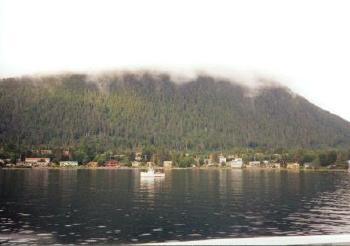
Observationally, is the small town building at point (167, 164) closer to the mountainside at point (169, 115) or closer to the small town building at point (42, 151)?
the mountainside at point (169, 115)

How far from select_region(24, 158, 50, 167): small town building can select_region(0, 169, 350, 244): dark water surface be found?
293 millimetres

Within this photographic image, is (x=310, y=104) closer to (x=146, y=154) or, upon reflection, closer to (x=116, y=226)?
(x=146, y=154)

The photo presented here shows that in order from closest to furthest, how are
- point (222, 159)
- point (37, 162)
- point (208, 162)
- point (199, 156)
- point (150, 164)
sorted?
1. point (37, 162)
2. point (150, 164)
3. point (199, 156)
4. point (222, 159)
5. point (208, 162)

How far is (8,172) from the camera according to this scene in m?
15.1

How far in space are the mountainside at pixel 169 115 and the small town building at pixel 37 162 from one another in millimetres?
641

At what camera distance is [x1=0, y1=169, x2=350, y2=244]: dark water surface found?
37.1 ft

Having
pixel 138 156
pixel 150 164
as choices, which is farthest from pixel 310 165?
pixel 138 156

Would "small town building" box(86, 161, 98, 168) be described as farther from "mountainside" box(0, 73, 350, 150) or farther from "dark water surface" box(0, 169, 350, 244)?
"mountainside" box(0, 73, 350, 150)

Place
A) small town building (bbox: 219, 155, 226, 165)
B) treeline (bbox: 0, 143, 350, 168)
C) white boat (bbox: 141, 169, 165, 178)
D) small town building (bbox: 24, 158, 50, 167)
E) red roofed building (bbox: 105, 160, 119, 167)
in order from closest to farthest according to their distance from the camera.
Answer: small town building (bbox: 24, 158, 50, 167) → treeline (bbox: 0, 143, 350, 168) → red roofed building (bbox: 105, 160, 119, 167) → small town building (bbox: 219, 155, 226, 165) → white boat (bbox: 141, 169, 165, 178)

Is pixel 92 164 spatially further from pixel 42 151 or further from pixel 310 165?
pixel 310 165

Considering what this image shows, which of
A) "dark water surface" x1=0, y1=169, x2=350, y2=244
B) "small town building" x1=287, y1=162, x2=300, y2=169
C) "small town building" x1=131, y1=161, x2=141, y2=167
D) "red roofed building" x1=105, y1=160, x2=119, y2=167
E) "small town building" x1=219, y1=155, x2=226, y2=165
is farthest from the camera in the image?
"small town building" x1=287, y1=162, x2=300, y2=169

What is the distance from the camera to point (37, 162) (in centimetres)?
1644

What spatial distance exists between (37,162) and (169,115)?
4461mm

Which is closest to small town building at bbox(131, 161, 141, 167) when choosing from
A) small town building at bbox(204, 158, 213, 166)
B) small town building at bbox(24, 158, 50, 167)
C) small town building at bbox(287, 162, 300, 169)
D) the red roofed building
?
the red roofed building
